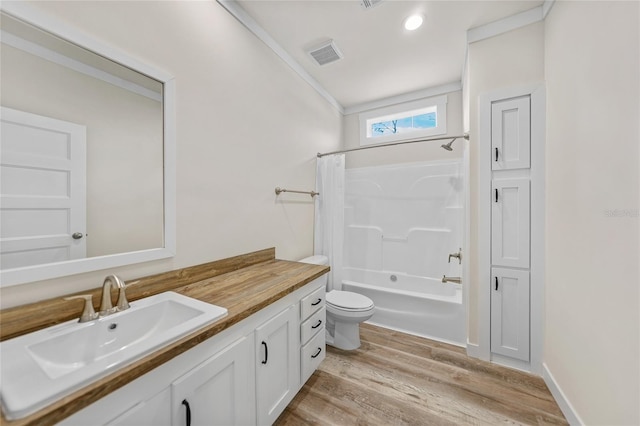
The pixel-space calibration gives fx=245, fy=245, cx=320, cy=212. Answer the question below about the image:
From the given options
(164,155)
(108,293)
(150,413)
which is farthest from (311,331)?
(164,155)

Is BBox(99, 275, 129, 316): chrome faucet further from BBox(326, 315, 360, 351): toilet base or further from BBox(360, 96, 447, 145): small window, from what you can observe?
BBox(360, 96, 447, 145): small window

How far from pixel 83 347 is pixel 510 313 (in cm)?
257

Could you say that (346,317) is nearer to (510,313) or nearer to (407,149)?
(510,313)

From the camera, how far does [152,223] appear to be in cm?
127

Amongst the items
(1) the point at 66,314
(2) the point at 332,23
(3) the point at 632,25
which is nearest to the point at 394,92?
(2) the point at 332,23

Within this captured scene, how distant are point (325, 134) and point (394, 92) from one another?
3.32 ft

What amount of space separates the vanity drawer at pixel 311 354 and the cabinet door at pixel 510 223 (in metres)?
1.48

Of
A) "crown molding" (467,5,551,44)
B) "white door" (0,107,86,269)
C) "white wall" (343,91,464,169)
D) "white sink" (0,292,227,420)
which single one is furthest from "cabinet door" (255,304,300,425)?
"crown molding" (467,5,551,44)

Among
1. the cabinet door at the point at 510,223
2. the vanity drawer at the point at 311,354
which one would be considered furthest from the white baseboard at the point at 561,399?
the vanity drawer at the point at 311,354

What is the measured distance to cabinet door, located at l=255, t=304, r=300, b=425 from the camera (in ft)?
3.97

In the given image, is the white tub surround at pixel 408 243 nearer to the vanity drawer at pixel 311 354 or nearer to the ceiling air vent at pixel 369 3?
the vanity drawer at pixel 311 354

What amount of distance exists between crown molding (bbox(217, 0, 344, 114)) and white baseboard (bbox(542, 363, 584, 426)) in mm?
3184

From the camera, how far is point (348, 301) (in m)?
2.20

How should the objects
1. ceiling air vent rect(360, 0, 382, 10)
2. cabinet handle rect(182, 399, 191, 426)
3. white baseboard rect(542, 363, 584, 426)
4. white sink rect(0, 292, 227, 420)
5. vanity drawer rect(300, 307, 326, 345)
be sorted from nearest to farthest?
white sink rect(0, 292, 227, 420) → cabinet handle rect(182, 399, 191, 426) → white baseboard rect(542, 363, 584, 426) → vanity drawer rect(300, 307, 326, 345) → ceiling air vent rect(360, 0, 382, 10)
